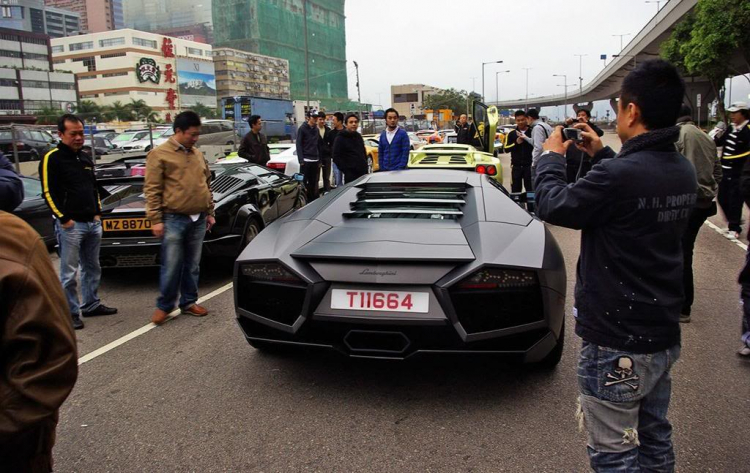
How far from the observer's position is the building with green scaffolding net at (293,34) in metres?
110

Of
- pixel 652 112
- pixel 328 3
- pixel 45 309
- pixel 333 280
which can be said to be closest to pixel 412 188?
pixel 333 280

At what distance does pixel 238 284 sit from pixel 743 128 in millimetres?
6723

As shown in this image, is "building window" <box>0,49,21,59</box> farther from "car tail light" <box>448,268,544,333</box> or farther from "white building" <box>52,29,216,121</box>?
"car tail light" <box>448,268,544,333</box>

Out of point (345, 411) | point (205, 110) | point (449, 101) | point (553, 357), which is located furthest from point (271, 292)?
point (205, 110)

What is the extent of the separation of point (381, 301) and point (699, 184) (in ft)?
10.2

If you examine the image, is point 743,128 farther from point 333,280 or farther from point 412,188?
point 333,280

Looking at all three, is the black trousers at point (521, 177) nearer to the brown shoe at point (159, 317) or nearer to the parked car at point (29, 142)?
the brown shoe at point (159, 317)

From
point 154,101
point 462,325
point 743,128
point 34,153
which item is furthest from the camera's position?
point 154,101

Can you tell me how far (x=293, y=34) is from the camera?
4695 inches

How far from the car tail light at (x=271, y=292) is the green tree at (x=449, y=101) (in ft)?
289

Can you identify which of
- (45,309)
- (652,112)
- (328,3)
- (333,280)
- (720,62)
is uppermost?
(328,3)

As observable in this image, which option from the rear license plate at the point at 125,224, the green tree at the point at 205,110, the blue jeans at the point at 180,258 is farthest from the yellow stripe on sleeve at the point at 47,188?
the green tree at the point at 205,110

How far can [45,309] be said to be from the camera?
134 centimetres

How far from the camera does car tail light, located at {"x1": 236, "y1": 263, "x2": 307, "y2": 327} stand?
3.19 m
